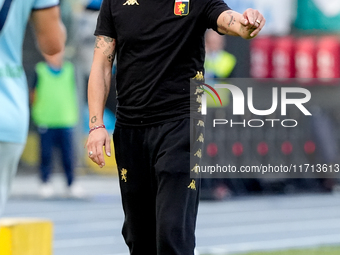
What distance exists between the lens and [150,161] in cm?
366

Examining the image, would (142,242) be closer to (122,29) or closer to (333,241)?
(122,29)

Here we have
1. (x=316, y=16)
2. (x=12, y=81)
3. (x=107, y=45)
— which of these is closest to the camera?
(x=12, y=81)

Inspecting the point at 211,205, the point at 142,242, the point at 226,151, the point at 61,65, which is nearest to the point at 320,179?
the point at 226,151

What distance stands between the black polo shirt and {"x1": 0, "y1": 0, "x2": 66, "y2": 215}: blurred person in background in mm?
492

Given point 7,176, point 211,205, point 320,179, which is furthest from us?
point 320,179

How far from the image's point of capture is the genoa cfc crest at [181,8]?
3621 mm

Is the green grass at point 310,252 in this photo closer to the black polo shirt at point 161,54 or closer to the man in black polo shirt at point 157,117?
the man in black polo shirt at point 157,117

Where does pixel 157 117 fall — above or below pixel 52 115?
above

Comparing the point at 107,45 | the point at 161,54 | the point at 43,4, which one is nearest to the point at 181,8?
the point at 161,54

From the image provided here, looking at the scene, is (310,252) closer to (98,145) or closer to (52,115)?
(98,145)

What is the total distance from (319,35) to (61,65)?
7.20m

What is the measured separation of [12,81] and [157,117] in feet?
2.44

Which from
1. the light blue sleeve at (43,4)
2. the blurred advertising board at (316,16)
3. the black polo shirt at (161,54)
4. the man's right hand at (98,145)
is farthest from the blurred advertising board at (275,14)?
the light blue sleeve at (43,4)

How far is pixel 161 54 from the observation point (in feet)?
12.0
